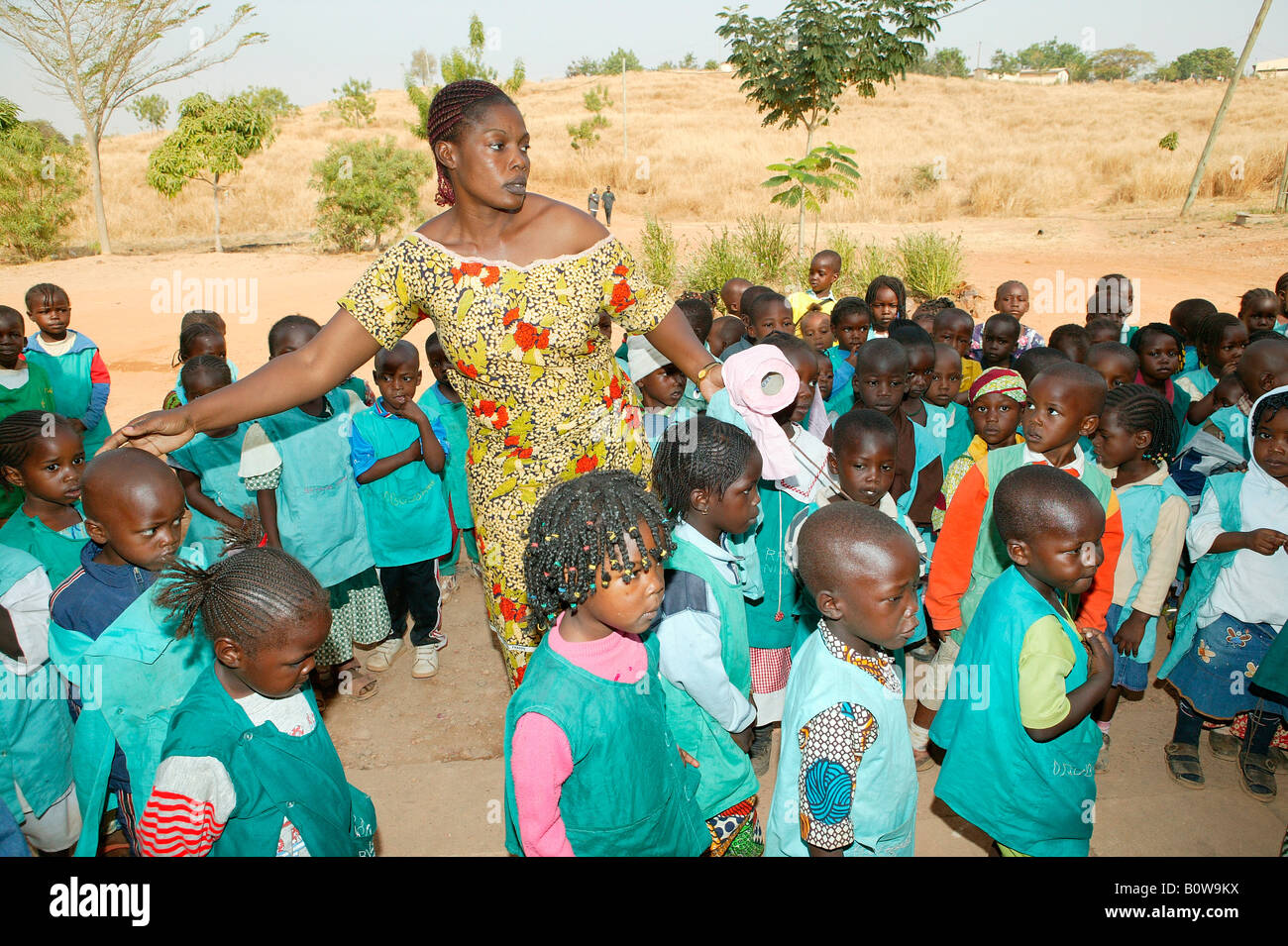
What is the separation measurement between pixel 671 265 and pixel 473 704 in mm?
8359

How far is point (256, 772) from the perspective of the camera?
180cm

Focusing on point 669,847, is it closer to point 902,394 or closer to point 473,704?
point 473,704

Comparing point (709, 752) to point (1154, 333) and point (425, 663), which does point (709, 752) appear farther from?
point (1154, 333)

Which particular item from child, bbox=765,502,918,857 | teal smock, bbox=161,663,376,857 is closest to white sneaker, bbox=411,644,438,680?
teal smock, bbox=161,663,376,857

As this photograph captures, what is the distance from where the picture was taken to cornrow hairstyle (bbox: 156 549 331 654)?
1815 millimetres

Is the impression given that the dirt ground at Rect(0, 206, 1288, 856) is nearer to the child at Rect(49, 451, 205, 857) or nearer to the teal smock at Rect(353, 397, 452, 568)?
the teal smock at Rect(353, 397, 452, 568)

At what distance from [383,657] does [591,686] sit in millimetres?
2705

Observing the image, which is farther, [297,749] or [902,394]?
[902,394]

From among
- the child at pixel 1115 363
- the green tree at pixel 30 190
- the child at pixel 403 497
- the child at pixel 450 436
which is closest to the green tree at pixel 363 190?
the green tree at pixel 30 190

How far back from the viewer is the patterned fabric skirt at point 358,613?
3936mm

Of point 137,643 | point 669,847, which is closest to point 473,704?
point 137,643

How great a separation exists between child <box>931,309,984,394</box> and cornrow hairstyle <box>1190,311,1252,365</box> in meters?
1.20

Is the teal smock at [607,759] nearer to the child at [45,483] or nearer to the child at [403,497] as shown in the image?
the child at [45,483]
